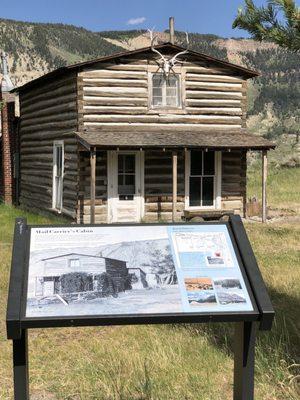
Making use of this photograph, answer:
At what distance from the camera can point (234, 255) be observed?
4.11 metres

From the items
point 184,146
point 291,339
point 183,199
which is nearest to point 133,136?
point 184,146

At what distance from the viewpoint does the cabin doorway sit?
16.6 m

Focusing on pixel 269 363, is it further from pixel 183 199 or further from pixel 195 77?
pixel 195 77

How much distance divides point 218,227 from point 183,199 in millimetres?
13032

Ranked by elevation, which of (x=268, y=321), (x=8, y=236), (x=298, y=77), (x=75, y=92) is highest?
(x=298, y=77)

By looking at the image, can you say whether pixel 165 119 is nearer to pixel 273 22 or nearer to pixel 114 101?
pixel 114 101

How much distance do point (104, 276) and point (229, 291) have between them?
2.91 feet

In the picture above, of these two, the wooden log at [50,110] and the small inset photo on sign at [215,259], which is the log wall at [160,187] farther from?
the small inset photo on sign at [215,259]

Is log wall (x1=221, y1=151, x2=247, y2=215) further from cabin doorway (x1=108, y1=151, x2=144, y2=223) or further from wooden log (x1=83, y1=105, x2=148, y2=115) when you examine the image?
wooden log (x1=83, y1=105, x2=148, y2=115)

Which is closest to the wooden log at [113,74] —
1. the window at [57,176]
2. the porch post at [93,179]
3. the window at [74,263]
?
the window at [57,176]

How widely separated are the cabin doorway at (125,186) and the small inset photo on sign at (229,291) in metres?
12.7

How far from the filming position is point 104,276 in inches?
155

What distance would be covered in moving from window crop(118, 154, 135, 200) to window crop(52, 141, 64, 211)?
216 cm

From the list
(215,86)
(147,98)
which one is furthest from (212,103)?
(147,98)
